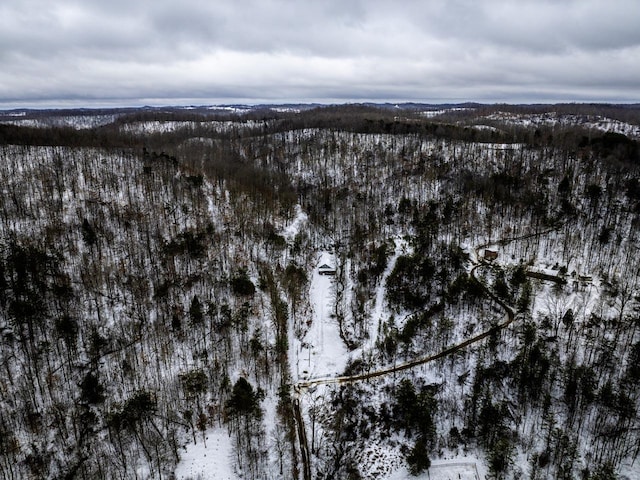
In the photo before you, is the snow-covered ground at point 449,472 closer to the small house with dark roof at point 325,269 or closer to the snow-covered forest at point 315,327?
the snow-covered forest at point 315,327

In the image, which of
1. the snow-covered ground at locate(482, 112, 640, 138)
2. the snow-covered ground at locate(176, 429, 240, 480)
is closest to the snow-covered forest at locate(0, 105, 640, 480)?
the snow-covered ground at locate(176, 429, 240, 480)

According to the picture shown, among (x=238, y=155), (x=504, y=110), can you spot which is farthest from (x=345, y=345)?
(x=504, y=110)

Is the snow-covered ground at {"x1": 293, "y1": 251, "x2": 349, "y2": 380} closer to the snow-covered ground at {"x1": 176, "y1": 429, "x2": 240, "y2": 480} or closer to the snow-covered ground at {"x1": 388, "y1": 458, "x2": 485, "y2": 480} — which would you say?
the snow-covered ground at {"x1": 176, "y1": 429, "x2": 240, "y2": 480}

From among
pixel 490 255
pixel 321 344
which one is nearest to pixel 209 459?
pixel 321 344

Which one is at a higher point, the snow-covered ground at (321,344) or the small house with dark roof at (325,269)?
the small house with dark roof at (325,269)

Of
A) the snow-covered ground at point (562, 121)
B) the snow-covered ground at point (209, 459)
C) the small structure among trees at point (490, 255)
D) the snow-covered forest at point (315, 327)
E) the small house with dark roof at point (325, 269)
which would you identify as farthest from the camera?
the snow-covered ground at point (562, 121)

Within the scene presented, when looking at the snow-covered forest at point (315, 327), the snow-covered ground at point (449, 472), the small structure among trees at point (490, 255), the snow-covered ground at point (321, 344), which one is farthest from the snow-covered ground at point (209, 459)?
the small structure among trees at point (490, 255)
